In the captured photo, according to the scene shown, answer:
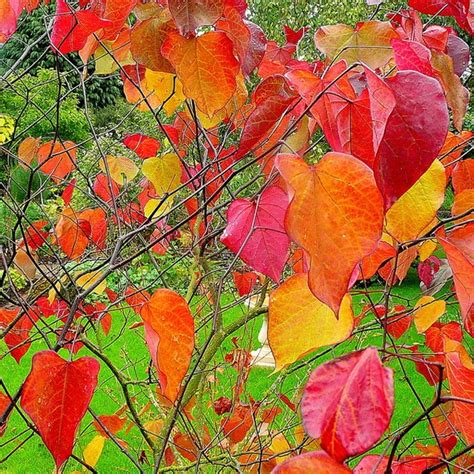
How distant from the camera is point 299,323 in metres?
0.53

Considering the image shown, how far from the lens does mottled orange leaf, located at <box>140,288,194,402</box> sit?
654mm

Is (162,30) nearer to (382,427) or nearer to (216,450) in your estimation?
(382,427)

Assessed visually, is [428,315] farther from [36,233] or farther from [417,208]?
[36,233]

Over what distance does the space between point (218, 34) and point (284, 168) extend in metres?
0.31

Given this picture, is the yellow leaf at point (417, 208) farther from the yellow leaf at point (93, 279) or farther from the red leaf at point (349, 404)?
the yellow leaf at point (93, 279)

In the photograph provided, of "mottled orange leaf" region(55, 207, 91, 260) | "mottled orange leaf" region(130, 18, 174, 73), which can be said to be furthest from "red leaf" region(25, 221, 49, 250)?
"mottled orange leaf" region(130, 18, 174, 73)

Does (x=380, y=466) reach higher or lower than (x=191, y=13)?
lower

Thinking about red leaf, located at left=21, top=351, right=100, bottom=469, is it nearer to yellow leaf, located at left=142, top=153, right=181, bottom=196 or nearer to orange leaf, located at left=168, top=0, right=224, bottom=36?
orange leaf, located at left=168, top=0, right=224, bottom=36

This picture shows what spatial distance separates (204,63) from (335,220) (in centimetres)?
35

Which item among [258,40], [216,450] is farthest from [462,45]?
[216,450]

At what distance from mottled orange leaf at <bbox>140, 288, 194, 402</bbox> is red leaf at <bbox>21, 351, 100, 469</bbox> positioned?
0.06m

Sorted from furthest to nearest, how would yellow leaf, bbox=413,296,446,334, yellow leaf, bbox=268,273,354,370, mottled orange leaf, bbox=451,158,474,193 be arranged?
yellow leaf, bbox=413,296,446,334, mottled orange leaf, bbox=451,158,474,193, yellow leaf, bbox=268,273,354,370

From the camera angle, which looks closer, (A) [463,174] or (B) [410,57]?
(B) [410,57]

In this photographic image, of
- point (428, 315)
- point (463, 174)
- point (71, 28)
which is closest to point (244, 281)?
point (428, 315)
